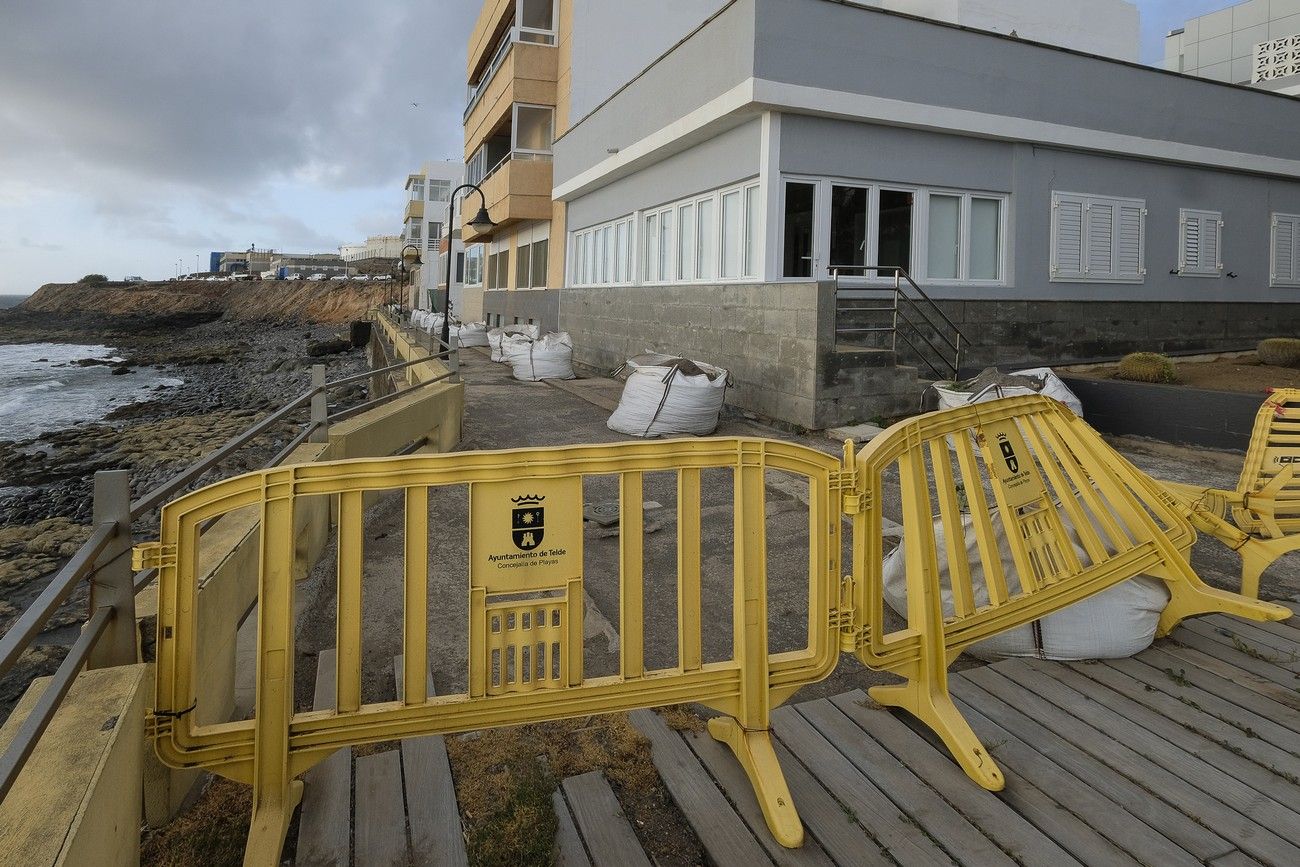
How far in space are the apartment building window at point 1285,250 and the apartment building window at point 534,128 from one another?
1759 cm

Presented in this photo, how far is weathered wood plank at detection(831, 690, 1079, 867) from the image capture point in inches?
103

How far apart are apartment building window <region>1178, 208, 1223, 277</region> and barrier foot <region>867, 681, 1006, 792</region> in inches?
589

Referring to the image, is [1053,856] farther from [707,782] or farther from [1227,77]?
[1227,77]

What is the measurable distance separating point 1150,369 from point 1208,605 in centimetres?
828

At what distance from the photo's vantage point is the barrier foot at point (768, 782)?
266 cm

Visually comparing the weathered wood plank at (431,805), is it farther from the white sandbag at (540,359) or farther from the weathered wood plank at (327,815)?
the white sandbag at (540,359)

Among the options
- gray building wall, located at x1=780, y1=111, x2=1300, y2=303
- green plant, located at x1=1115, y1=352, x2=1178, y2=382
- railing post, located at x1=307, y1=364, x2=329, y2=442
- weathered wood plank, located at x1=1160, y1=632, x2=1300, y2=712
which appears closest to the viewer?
weathered wood plank, located at x1=1160, y1=632, x2=1300, y2=712

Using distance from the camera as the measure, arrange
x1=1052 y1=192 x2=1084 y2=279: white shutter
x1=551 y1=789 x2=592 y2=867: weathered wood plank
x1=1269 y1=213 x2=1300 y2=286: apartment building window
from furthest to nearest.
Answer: x1=1269 y1=213 x2=1300 y2=286: apartment building window < x1=1052 y1=192 x2=1084 y2=279: white shutter < x1=551 y1=789 x2=592 y2=867: weathered wood plank

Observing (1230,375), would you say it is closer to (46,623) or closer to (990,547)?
(990,547)

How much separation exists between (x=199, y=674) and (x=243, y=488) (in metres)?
1.04

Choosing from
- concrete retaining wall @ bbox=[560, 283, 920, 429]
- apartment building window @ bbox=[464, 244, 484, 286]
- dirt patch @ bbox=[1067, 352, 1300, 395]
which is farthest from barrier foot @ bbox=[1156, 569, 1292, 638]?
apartment building window @ bbox=[464, 244, 484, 286]

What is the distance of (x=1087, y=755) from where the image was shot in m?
3.16

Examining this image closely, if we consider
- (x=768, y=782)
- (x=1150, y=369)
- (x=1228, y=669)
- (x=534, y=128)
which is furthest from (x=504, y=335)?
(x=768, y=782)

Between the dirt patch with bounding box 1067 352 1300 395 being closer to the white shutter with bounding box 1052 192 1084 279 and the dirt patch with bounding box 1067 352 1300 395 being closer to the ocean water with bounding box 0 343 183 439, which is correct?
the white shutter with bounding box 1052 192 1084 279
